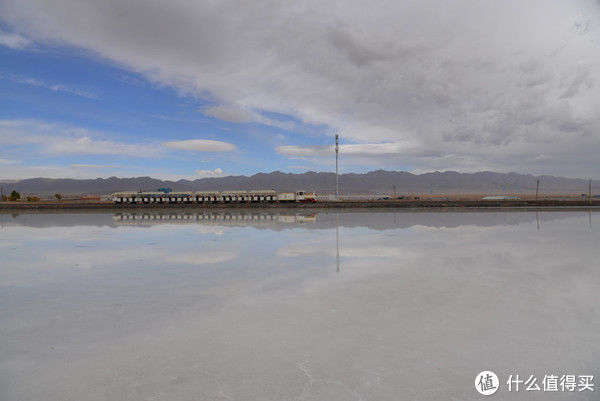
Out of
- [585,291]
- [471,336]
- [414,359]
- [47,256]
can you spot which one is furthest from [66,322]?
[585,291]

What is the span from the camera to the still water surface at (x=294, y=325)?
6.14 meters

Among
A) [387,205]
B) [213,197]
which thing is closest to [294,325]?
[387,205]

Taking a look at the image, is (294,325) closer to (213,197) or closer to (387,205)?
(387,205)

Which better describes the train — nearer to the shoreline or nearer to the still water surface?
the shoreline

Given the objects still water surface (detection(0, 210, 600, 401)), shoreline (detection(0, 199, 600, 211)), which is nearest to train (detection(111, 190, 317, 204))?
shoreline (detection(0, 199, 600, 211))

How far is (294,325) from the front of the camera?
8.55m

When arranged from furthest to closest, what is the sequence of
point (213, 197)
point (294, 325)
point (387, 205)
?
point (213, 197), point (387, 205), point (294, 325)

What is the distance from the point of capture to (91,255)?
18.3 meters

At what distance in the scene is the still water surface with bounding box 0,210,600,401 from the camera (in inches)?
242

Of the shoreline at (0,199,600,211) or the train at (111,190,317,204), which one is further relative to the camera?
the train at (111,190,317,204)

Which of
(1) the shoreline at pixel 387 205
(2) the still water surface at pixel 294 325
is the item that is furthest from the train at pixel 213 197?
(2) the still water surface at pixel 294 325

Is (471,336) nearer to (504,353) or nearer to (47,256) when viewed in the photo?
(504,353)

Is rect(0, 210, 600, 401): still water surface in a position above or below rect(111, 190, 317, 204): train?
below

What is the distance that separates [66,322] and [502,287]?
487 inches
